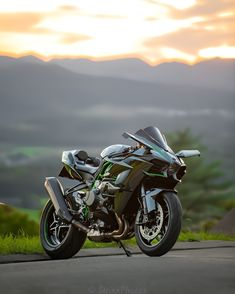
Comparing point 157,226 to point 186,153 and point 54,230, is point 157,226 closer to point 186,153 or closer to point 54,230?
point 186,153

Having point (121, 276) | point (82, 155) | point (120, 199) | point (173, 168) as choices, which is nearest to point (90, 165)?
point (82, 155)

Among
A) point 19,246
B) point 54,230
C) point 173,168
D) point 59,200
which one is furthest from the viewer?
point 19,246

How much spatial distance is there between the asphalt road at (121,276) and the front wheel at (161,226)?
166 millimetres

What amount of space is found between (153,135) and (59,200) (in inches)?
67.9

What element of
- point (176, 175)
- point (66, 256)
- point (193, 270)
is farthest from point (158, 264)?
point (66, 256)

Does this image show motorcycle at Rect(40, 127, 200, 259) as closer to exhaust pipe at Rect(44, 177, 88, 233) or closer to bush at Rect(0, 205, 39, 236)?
exhaust pipe at Rect(44, 177, 88, 233)

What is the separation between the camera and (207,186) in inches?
1138

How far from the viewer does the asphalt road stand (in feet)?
23.5

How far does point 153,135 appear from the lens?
9.20 m

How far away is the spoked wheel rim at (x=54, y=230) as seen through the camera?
10.3 meters

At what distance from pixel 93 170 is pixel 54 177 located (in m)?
0.94

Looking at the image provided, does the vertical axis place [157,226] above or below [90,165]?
below

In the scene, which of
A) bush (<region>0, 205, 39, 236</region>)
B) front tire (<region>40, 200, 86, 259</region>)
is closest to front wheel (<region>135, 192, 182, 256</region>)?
front tire (<region>40, 200, 86, 259</region>)

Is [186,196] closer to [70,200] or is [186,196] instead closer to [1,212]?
[1,212]
